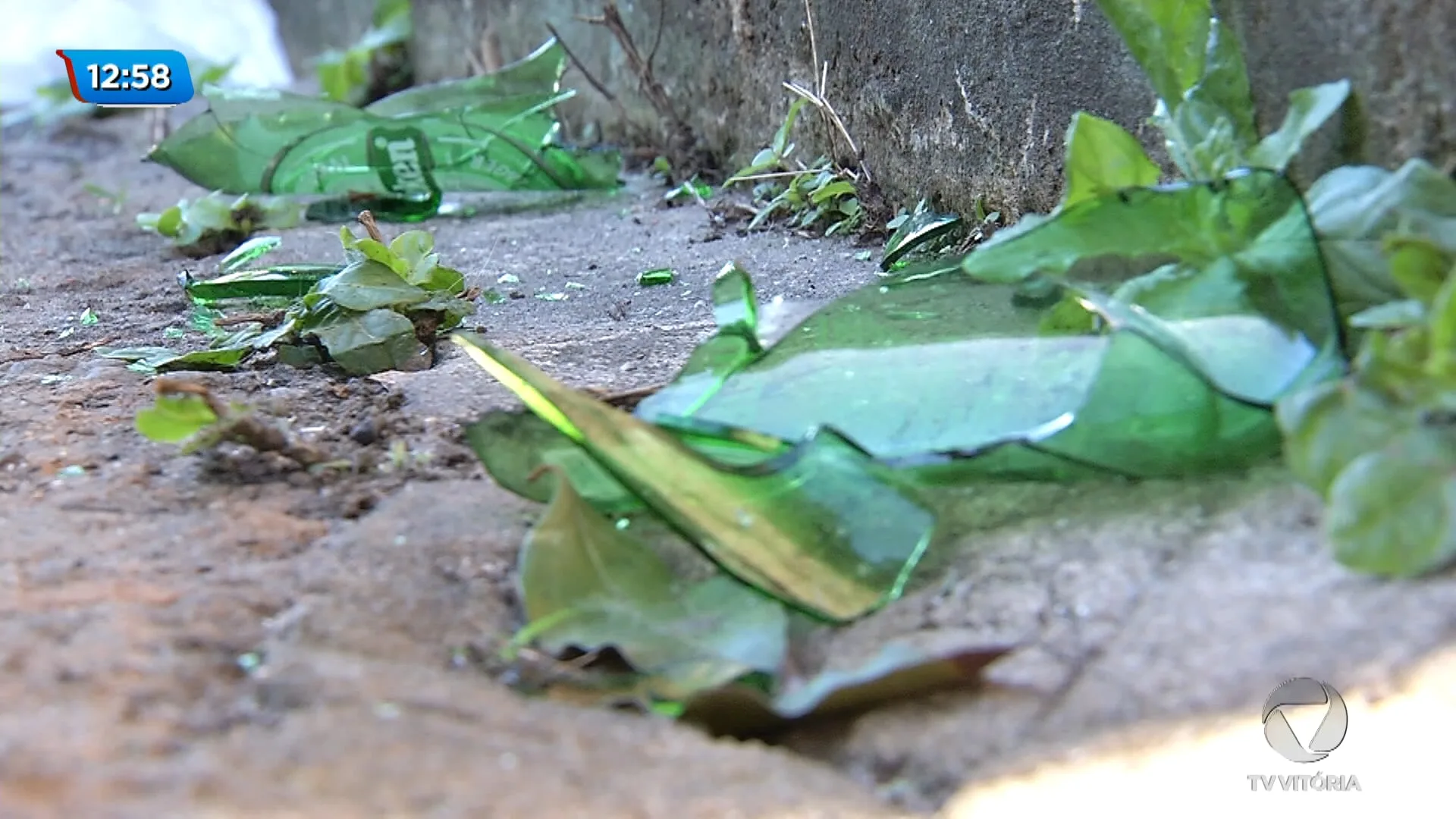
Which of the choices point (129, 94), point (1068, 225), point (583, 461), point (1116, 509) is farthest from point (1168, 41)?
point (129, 94)

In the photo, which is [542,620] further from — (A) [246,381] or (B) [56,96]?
(B) [56,96]

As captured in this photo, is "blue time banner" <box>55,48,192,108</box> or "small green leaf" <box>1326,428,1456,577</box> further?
"blue time banner" <box>55,48,192,108</box>

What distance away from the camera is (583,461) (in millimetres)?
804

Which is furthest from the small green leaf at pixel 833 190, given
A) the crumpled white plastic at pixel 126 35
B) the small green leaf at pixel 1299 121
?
the crumpled white plastic at pixel 126 35

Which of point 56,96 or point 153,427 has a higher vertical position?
point 153,427

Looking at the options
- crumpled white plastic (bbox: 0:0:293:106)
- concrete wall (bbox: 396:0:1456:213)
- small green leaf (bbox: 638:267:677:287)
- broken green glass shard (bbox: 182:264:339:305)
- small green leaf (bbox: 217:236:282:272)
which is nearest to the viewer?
concrete wall (bbox: 396:0:1456:213)

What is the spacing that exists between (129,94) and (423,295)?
4.04ft

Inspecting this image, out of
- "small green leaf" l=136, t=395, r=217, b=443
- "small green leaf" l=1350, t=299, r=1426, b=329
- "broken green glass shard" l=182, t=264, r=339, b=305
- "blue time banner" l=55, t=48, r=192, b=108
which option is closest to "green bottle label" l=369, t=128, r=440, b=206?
"blue time banner" l=55, t=48, r=192, b=108

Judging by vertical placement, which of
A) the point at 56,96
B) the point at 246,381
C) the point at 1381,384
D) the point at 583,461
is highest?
the point at 1381,384

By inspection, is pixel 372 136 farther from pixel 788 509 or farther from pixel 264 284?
pixel 788 509

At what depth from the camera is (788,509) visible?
2.43 feet

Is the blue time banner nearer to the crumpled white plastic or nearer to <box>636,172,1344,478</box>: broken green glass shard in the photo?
<box>636,172,1344,478</box>: broken green glass shard

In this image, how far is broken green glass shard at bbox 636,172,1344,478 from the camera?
753 millimetres

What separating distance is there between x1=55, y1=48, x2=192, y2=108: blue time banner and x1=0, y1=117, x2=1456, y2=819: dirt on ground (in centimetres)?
124
